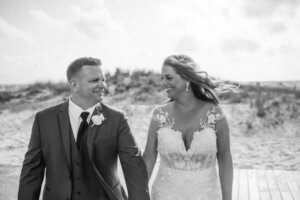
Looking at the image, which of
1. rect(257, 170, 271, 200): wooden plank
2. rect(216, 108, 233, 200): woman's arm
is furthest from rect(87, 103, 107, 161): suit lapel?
rect(257, 170, 271, 200): wooden plank

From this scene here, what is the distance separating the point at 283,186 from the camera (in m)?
5.16

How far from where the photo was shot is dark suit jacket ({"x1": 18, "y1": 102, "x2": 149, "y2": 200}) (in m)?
2.67

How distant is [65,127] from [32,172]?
45cm

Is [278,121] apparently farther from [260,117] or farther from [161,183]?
[161,183]

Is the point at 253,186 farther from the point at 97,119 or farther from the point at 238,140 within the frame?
the point at 238,140

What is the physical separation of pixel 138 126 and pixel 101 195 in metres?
9.52

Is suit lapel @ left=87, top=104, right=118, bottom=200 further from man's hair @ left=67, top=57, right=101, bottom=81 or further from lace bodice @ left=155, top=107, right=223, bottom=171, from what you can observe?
lace bodice @ left=155, top=107, right=223, bottom=171

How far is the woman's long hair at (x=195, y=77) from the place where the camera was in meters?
3.26

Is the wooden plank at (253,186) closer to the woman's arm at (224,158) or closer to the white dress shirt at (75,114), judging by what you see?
the woman's arm at (224,158)

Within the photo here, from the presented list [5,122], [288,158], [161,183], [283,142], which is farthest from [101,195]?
[5,122]

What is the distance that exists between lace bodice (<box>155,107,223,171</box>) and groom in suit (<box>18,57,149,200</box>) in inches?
22.2

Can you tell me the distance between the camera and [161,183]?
11.4 feet

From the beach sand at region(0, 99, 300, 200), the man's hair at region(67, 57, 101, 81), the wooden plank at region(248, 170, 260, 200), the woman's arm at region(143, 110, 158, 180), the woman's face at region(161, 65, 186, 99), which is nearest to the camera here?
the man's hair at region(67, 57, 101, 81)

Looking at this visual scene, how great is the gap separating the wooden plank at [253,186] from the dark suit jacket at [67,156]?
2.47 metres
